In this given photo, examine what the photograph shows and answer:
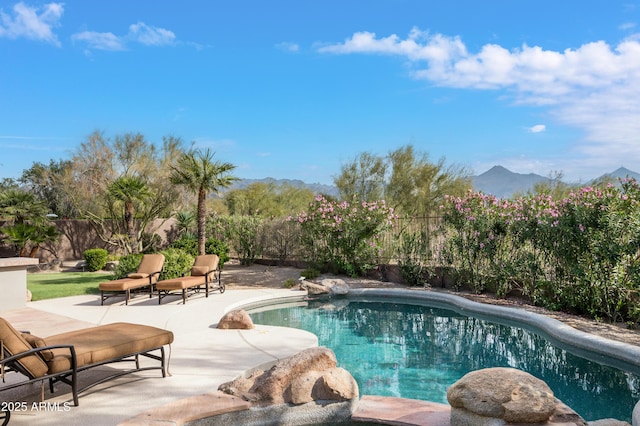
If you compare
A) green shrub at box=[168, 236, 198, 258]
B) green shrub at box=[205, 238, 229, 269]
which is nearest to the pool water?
green shrub at box=[168, 236, 198, 258]

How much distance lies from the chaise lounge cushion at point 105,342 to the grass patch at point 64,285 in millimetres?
7046

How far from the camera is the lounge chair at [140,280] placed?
923 cm

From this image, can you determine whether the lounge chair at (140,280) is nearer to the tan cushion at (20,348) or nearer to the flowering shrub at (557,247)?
the tan cushion at (20,348)

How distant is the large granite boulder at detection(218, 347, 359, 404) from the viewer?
419 cm

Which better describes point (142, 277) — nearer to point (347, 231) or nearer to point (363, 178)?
point (347, 231)

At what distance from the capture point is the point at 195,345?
6.15 m

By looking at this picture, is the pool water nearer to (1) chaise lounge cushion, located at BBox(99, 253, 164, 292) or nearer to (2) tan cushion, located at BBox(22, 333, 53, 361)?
(1) chaise lounge cushion, located at BBox(99, 253, 164, 292)

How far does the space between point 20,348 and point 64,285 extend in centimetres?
1041

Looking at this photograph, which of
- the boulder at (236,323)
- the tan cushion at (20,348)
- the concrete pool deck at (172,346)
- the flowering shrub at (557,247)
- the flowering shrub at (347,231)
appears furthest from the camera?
the flowering shrub at (347,231)

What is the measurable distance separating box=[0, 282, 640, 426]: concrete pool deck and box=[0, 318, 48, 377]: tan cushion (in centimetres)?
42

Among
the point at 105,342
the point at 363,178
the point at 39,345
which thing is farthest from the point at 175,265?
the point at 363,178

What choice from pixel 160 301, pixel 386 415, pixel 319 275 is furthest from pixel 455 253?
pixel 386 415

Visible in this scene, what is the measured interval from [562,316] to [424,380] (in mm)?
4292

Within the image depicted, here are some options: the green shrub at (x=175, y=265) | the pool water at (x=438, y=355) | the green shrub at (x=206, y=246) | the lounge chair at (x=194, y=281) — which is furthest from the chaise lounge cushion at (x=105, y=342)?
the green shrub at (x=206, y=246)
